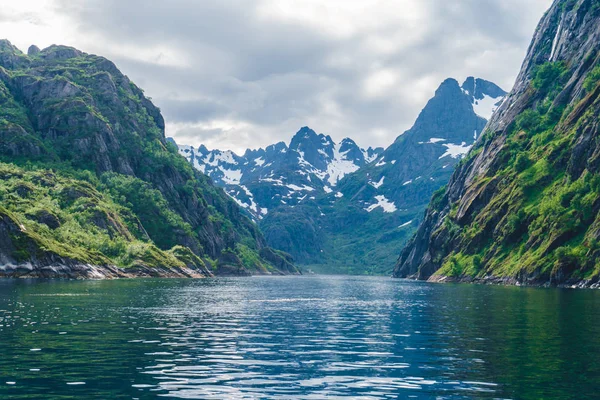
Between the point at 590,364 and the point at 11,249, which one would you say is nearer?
the point at 590,364

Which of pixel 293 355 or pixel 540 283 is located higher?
pixel 293 355

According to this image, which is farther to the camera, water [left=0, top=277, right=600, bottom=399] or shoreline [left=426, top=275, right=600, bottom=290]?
shoreline [left=426, top=275, right=600, bottom=290]

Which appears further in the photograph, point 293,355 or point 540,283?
point 540,283

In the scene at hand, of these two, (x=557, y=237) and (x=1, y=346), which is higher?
(x=557, y=237)

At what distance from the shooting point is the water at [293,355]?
27562 mm

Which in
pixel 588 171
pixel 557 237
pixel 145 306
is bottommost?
pixel 145 306

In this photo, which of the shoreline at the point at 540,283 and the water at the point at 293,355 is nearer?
the water at the point at 293,355

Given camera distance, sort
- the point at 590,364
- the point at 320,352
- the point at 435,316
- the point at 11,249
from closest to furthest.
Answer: the point at 590,364
the point at 320,352
the point at 435,316
the point at 11,249

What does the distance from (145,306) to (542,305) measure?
181 feet

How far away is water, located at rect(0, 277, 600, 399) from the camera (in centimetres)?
2756

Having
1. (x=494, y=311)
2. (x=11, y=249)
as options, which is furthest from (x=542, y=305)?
(x=11, y=249)

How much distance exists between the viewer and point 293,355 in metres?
38.9

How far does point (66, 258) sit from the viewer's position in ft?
543

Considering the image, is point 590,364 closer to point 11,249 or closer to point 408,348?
point 408,348
